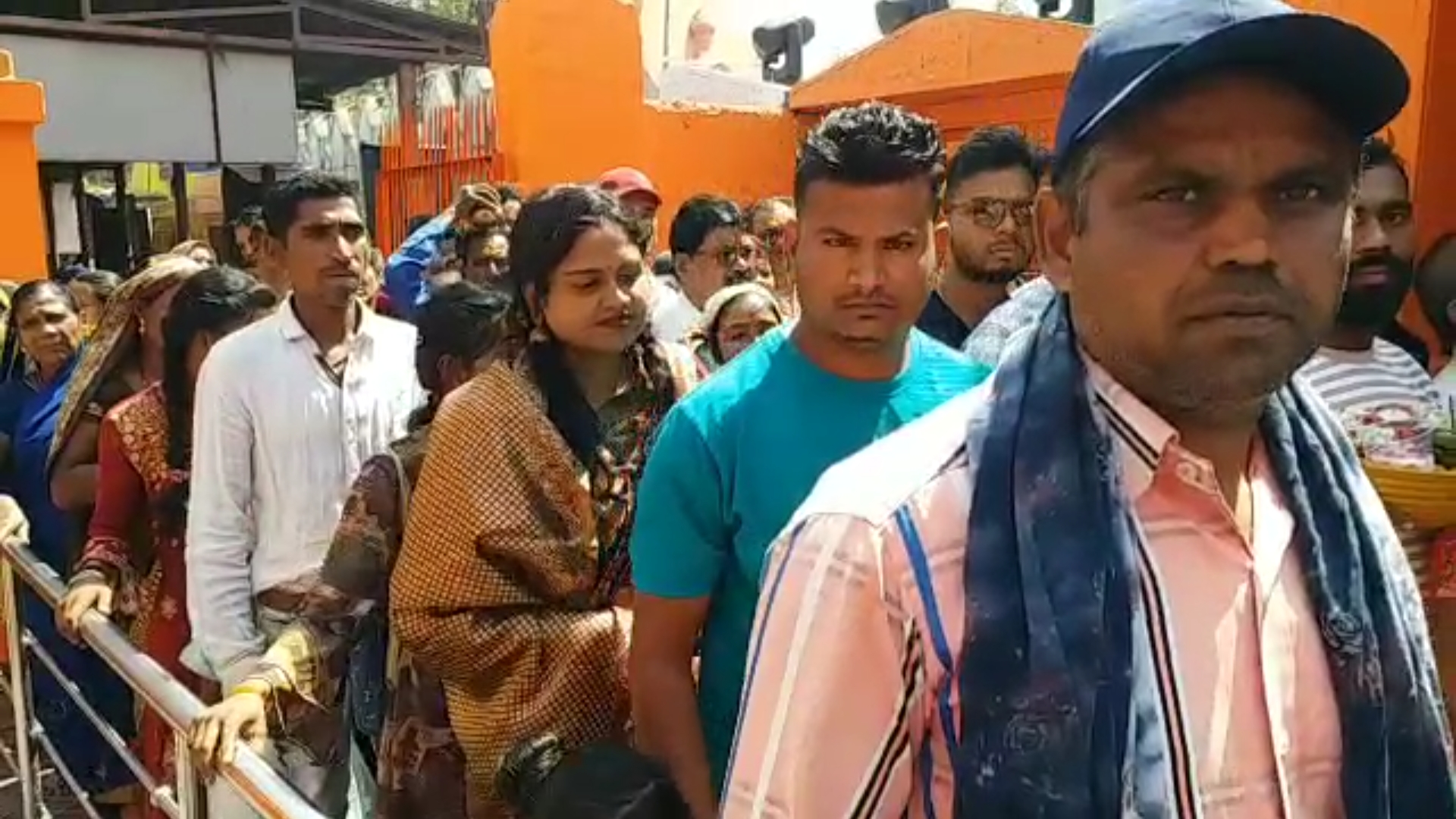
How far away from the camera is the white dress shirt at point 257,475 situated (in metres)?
2.82

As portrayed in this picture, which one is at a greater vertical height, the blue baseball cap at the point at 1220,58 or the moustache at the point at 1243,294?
the blue baseball cap at the point at 1220,58

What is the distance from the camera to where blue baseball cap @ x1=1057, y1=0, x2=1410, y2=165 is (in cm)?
99

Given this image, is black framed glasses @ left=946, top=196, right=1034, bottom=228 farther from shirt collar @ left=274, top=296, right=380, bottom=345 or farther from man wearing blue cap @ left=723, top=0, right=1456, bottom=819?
man wearing blue cap @ left=723, top=0, right=1456, bottom=819

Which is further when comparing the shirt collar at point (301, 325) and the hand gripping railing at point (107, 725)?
the shirt collar at point (301, 325)

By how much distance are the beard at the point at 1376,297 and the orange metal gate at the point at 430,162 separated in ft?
27.0

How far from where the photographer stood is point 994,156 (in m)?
3.41

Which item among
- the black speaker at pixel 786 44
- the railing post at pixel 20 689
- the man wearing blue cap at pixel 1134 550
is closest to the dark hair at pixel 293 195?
the railing post at pixel 20 689

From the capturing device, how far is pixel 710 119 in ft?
32.9

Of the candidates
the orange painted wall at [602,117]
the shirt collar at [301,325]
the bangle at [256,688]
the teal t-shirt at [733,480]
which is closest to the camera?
the teal t-shirt at [733,480]

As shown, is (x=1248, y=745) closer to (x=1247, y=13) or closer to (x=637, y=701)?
(x=1247, y=13)

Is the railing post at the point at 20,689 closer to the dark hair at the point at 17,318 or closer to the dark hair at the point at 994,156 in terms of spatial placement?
the dark hair at the point at 17,318

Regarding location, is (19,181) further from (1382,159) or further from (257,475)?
(1382,159)

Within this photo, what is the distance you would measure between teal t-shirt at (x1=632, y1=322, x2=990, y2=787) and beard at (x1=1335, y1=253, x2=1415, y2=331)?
116 centimetres

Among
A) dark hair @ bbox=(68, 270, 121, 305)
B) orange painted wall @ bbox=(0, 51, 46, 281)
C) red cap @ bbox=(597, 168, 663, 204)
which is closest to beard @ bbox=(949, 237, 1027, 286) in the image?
red cap @ bbox=(597, 168, 663, 204)
